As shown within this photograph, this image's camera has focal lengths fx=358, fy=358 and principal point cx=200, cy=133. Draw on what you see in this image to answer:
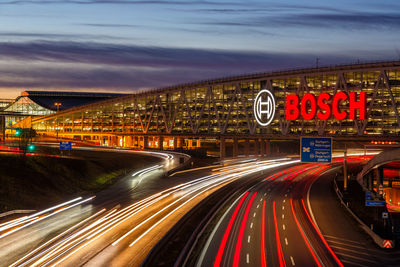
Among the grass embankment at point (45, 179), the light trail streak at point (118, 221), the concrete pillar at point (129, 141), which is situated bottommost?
the light trail streak at point (118, 221)

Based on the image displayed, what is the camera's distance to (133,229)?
3303cm

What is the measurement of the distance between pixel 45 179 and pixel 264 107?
6812cm

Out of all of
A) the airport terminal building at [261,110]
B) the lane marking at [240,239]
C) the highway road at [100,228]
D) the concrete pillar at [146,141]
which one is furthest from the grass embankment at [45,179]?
the concrete pillar at [146,141]

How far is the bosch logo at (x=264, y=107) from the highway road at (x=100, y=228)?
48662 millimetres

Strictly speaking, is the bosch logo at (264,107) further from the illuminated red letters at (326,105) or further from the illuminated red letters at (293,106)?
the illuminated red letters at (326,105)

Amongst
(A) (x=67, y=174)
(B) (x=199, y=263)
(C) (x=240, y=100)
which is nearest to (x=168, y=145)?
(C) (x=240, y=100)

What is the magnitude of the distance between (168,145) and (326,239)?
11647 centimetres

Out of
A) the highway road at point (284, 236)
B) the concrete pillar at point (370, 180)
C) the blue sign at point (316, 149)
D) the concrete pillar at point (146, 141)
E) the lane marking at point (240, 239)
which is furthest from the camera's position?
the concrete pillar at point (146, 141)

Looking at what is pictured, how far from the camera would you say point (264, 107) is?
A: 344 ft

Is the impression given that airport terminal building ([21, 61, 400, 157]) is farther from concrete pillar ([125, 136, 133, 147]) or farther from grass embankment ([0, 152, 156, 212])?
grass embankment ([0, 152, 156, 212])

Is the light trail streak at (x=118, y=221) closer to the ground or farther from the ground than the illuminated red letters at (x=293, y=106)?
closer to the ground

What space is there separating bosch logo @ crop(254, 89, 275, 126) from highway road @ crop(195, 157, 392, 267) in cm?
4966

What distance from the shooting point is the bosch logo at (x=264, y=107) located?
10106cm

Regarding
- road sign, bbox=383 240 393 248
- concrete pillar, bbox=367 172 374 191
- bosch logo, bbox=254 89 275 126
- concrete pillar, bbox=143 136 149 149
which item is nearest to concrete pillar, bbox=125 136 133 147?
concrete pillar, bbox=143 136 149 149
